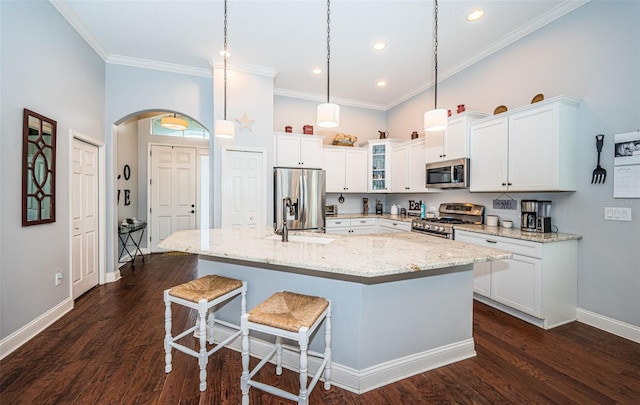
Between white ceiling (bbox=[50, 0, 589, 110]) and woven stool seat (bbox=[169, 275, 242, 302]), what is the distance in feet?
8.69

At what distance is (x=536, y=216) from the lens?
2.95 metres

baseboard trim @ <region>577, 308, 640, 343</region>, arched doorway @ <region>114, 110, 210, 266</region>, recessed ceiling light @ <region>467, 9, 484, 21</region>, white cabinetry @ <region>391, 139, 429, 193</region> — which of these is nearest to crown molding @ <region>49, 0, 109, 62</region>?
arched doorway @ <region>114, 110, 210, 266</region>

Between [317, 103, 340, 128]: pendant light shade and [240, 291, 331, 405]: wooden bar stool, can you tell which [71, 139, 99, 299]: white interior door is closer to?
[240, 291, 331, 405]: wooden bar stool

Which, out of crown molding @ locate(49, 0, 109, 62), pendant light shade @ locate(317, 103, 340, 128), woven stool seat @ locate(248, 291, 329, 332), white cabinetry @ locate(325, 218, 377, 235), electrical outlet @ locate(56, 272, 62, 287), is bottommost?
electrical outlet @ locate(56, 272, 62, 287)

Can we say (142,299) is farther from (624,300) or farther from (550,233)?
(624,300)

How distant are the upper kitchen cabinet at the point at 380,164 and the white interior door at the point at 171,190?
12.8 ft

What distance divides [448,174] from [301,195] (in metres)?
2.19

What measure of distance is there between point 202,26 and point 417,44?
2.57m

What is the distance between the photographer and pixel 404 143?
4688mm

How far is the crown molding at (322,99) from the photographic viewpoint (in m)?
4.94

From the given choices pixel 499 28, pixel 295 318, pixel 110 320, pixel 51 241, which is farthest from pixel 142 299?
pixel 499 28

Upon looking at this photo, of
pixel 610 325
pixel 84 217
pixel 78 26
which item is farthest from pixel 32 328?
pixel 610 325

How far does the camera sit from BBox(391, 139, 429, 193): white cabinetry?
14.3ft

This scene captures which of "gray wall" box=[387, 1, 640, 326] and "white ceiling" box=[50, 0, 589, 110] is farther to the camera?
"white ceiling" box=[50, 0, 589, 110]
